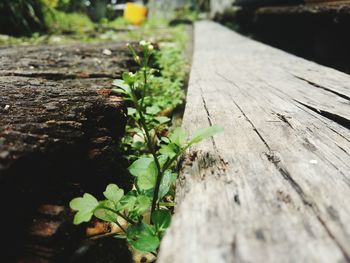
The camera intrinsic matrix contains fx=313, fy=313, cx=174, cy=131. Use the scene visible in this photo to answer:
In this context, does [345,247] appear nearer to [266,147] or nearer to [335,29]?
[266,147]

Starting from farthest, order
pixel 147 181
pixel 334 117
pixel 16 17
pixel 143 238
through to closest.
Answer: pixel 16 17
pixel 334 117
pixel 147 181
pixel 143 238

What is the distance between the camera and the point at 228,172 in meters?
0.98

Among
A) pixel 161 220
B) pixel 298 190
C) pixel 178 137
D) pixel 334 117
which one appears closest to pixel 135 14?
pixel 334 117

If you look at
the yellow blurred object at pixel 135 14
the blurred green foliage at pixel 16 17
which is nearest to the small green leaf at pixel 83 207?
the blurred green foliage at pixel 16 17

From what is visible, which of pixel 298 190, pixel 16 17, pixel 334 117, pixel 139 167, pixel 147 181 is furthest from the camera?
pixel 16 17

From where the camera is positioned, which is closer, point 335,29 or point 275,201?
point 275,201

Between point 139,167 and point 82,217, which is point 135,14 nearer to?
point 139,167

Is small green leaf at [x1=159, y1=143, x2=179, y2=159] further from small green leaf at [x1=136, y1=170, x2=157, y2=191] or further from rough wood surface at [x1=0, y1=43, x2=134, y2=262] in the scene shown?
rough wood surface at [x1=0, y1=43, x2=134, y2=262]

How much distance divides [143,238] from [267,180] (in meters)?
0.43

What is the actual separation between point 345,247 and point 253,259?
0.67 ft

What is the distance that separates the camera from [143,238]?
99cm

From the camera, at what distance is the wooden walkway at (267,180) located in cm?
69

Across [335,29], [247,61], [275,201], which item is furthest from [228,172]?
[335,29]

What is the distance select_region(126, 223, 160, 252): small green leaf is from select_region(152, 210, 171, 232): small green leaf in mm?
31
